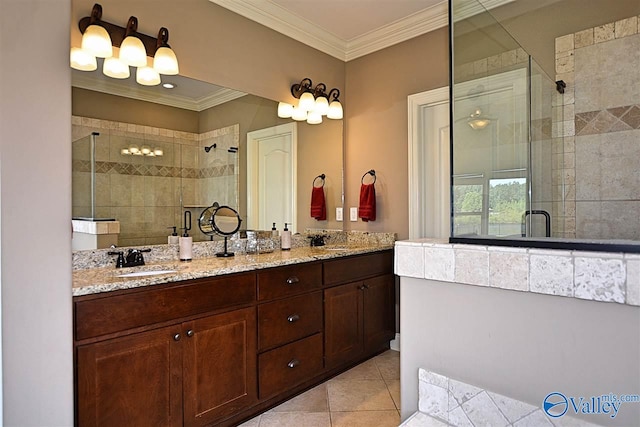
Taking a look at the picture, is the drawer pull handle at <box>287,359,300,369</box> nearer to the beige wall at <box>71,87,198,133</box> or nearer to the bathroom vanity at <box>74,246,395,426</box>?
the bathroom vanity at <box>74,246,395,426</box>

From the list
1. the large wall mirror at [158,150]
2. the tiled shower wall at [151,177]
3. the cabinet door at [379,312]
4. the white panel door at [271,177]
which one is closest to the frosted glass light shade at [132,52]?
the large wall mirror at [158,150]

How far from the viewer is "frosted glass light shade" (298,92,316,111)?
121 inches

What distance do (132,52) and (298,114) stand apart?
135 centimetres

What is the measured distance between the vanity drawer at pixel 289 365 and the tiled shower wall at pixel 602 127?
5.44 ft

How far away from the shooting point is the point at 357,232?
3352 mm

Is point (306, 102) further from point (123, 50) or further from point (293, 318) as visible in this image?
point (293, 318)

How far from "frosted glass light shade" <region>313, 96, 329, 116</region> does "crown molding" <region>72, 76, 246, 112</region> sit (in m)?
0.71

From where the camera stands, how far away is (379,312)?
9.73ft

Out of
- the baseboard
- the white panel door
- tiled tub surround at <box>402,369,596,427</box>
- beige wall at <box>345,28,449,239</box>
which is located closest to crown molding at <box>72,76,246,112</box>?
the white panel door

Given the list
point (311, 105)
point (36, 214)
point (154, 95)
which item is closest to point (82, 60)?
point (154, 95)

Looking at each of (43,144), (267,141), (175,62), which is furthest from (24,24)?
(267,141)

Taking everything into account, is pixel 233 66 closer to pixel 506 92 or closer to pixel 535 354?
pixel 506 92

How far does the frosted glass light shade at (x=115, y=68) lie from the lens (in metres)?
2.05

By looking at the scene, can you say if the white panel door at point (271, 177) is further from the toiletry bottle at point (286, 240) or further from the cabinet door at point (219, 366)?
the cabinet door at point (219, 366)
